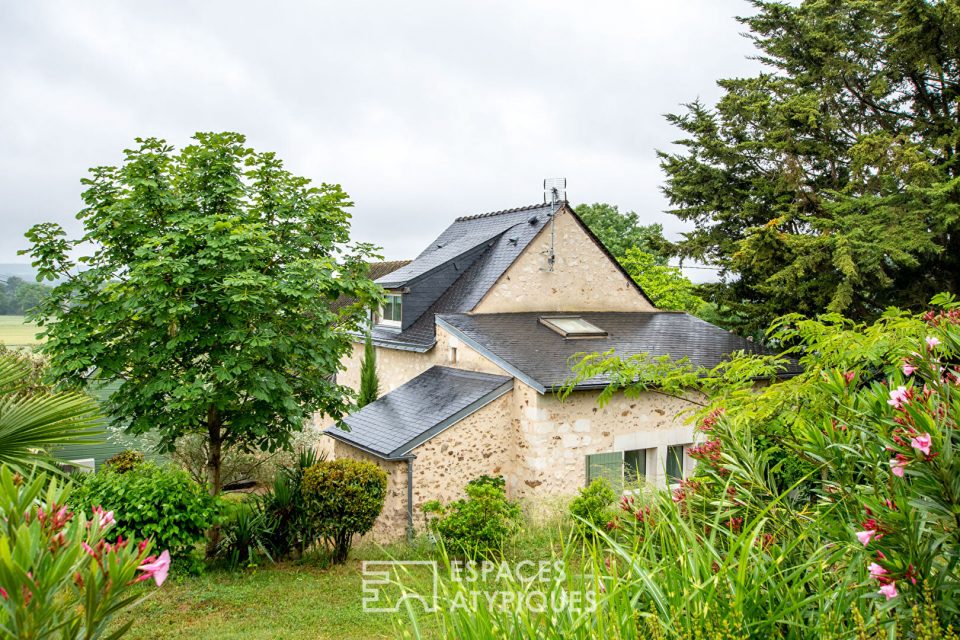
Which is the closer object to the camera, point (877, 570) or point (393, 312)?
point (877, 570)

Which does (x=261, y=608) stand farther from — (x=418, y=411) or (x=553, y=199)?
(x=553, y=199)

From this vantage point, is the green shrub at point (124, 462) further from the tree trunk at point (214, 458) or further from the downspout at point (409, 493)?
the downspout at point (409, 493)

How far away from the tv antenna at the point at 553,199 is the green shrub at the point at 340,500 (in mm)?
8565

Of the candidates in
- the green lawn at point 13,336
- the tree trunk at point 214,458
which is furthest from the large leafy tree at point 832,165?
the green lawn at point 13,336

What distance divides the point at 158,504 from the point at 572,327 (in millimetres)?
9867

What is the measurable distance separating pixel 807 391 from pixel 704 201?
16.4 m

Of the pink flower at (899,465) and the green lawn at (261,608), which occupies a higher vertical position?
the pink flower at (899,465)

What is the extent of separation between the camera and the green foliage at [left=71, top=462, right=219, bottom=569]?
786 cm

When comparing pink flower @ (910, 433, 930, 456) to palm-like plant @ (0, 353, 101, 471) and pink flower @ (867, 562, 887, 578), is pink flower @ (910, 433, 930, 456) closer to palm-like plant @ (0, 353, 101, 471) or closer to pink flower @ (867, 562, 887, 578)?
pink flower @ (867, 562, 887, 578)

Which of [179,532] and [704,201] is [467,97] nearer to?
[704,201]

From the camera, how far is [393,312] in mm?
18922

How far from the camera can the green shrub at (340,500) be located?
9.73 metres

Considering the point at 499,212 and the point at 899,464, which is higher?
the point at 499,212

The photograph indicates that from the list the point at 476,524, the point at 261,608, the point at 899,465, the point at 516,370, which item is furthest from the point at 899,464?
the point at 516,370
